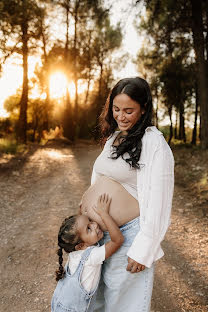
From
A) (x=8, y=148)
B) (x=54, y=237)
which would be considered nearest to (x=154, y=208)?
(x=54, y=237)

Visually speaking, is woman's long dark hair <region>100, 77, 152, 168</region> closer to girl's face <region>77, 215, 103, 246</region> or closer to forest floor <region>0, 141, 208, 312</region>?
girl's face <region>77, 215, 103, 246</region>

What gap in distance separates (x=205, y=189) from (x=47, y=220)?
11.7ft

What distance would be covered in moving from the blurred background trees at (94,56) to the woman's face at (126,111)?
281 millimetres

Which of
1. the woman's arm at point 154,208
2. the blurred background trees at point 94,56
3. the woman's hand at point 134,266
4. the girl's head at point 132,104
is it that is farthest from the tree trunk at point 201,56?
the woman's hand at point 134,266

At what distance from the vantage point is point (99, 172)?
1971mm

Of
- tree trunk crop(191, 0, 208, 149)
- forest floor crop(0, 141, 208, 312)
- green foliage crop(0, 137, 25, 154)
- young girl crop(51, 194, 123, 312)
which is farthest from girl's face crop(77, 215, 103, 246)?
green foliage crop(0, 137, 25, 154)

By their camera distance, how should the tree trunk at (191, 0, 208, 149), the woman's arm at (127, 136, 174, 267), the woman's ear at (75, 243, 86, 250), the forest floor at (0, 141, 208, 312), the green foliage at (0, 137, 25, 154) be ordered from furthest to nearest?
the green foliage at (0, 137, 25, 154) → the tree trunk at (191, 0, 208, 149) → the forest floor at (0, 141, 208, 312) → the woman's ear at (75, 243, 86, 250) → the woman's arm at (127, 136, 174, 267)

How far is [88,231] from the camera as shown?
69.2 inches

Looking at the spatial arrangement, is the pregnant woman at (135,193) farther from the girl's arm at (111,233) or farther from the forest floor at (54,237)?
the forest floor at (54,237)

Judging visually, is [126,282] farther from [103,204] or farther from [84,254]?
[103,204]

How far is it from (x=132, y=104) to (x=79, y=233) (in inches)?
35.7

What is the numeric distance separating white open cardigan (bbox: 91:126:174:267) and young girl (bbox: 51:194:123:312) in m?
0.17

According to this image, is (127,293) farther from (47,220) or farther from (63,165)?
(63,165)

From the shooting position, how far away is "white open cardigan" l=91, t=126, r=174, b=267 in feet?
5.15
